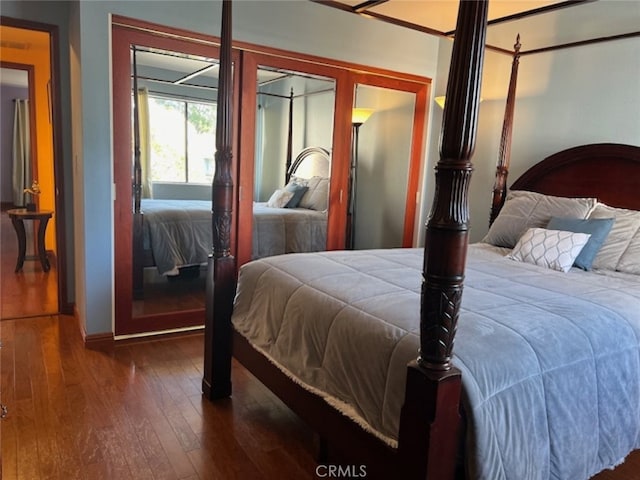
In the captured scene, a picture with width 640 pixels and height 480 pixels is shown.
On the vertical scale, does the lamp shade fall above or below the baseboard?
above

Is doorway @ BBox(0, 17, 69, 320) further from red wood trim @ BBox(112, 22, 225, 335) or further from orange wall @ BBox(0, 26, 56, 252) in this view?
red wood trim @ BBox(112, 22, 225, 335)

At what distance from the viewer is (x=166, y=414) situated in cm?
231

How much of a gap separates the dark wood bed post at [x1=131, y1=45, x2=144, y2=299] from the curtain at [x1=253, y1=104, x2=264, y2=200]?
32.8 inches

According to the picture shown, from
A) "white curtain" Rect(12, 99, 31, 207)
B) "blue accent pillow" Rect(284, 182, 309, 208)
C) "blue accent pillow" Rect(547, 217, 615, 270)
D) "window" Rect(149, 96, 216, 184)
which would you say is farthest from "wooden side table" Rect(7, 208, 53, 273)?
"white curtain" Rect(12, 99, 31, 207)

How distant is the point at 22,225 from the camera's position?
183 inches

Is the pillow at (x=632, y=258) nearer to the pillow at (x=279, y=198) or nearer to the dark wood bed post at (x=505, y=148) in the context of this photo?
the dark wood bed post at (x=505, y=148)

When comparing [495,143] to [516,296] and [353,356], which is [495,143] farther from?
[353,356]

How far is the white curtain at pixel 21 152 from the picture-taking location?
923 centimetres

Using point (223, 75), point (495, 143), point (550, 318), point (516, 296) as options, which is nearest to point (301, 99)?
point (223, 75)

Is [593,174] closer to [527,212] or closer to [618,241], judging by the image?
[527,212]

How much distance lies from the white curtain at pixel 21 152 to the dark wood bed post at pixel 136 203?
771cm

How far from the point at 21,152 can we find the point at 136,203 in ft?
26.5

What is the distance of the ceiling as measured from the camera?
267 cm

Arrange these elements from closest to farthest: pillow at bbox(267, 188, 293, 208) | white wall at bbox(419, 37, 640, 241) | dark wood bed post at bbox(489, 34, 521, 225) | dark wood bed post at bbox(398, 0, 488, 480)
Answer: dark wood bed post at bbox(398, 0, 488, 480)
white wall at bbox(419, 37, 640, 241)
dark wood bed post at bbox(489, 34, 521, 225)
pillow at bbox(267, 188, 293, 208)
